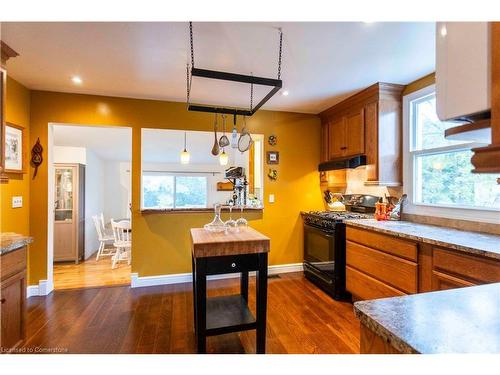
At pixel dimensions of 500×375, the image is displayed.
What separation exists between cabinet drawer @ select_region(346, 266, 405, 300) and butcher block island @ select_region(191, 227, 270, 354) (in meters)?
1.18

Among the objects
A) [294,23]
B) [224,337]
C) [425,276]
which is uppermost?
[294,23]

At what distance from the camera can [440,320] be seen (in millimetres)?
689

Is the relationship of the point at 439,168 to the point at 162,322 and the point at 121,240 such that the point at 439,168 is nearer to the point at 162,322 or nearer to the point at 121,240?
the point at 162,322

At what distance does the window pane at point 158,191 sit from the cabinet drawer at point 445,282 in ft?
21.9

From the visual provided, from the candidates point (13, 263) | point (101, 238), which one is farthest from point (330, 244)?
point (101, 238)

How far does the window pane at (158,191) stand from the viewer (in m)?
7.34

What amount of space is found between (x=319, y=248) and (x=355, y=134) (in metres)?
1.49

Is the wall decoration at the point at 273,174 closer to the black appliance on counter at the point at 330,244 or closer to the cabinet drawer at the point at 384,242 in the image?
the black appliance on counter at the point at 330,244

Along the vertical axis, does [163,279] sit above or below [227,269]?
below

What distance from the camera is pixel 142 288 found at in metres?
3.23

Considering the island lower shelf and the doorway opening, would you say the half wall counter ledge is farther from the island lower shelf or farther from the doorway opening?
the island lower shelf
